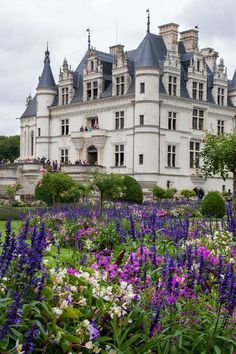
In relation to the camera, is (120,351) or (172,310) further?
(172,310)

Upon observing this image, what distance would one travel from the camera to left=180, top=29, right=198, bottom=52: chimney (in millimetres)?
49156

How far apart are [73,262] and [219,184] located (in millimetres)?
42768

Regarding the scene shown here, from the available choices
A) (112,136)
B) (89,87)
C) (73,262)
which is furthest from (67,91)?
(73,262)

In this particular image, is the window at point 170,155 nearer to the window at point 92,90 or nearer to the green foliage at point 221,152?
the window at point 92,90

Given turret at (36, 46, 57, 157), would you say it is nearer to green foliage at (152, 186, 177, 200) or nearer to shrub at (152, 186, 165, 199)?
green foliage at (152, 186, 177, 200)

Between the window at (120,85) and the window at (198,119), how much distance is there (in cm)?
571

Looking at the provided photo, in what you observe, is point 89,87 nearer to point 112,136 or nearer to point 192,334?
point 112,136

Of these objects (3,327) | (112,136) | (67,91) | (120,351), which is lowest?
(120,351)

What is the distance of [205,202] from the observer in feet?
83.6

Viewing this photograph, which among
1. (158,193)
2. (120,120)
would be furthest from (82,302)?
(120,120)

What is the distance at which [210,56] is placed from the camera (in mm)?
51500

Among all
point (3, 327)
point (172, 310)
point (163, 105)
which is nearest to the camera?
point (3, 327)

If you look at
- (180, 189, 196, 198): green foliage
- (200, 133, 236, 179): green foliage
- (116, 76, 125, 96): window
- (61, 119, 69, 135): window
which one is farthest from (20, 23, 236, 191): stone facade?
(200, 133, 236, 179): green foliage

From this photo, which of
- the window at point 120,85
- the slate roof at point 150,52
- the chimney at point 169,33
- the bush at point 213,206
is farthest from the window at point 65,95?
the bush at point 213,206
